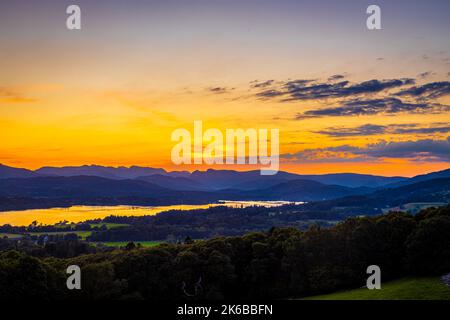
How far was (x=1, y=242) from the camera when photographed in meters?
119

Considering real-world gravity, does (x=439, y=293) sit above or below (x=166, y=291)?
above

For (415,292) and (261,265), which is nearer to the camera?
(415,292)

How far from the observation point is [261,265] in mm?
43125

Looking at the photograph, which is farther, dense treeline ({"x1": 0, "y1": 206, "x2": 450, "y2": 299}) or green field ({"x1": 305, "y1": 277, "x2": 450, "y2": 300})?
dense treeline ({"x1": 0, "y1": 206, "x2": 450, "y2": 299})

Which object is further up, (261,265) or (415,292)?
(415,292)

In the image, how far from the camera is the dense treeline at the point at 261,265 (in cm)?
3484

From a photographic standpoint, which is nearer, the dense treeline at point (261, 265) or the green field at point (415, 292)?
the green field at point (415, 292)

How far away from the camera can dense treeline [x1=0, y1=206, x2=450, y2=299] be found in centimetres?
3484

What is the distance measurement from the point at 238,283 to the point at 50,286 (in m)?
18.2

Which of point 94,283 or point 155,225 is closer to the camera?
point 94,283
